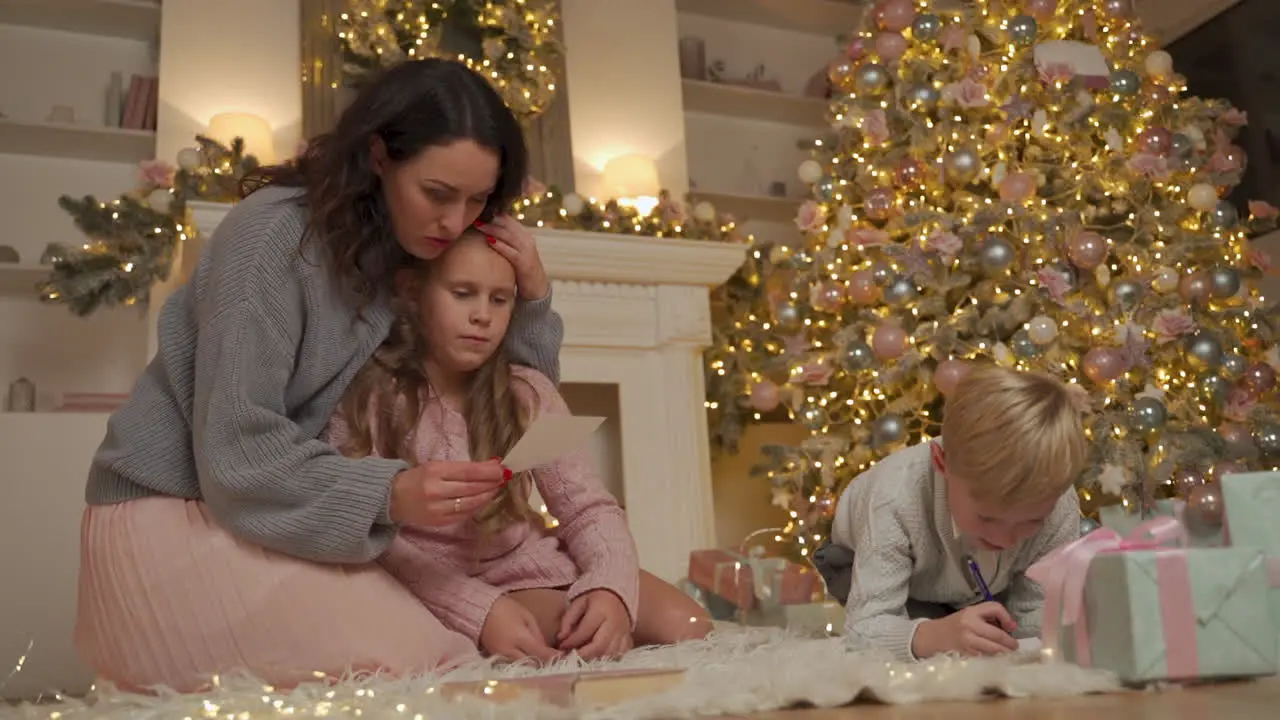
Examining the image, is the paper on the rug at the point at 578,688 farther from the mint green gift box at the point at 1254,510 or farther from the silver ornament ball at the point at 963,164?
the silver ornament ball at the point at 963,164

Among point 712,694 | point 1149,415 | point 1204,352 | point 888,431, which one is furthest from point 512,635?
point 1204,352

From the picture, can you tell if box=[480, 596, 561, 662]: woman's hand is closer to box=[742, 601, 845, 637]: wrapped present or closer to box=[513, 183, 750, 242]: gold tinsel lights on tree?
box=[742, 601, 845, 637]: wrapped present

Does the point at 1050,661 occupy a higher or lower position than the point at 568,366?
lower

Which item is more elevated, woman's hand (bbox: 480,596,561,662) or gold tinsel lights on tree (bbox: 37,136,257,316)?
gold tinsel lights on tree (bbox: 37,136,257,316)

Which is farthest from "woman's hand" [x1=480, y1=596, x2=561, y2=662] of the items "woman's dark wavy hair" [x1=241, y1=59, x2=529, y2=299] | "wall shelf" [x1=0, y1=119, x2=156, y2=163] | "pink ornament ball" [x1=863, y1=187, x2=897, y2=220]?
"wall shelf" [x1=0, y1=119, x2=156, y2=163]

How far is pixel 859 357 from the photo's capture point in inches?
112

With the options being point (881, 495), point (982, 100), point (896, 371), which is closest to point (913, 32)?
point (982, 100)

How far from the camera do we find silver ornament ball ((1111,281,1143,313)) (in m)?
2.73

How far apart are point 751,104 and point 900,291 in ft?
4.66

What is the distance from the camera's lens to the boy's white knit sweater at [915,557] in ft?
4.95

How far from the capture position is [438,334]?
5.19 feet

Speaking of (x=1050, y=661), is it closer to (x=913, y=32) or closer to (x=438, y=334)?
(x=438, y=334)

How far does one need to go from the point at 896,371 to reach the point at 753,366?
62 centimetres

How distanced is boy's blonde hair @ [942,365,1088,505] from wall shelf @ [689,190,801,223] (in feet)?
7.67
